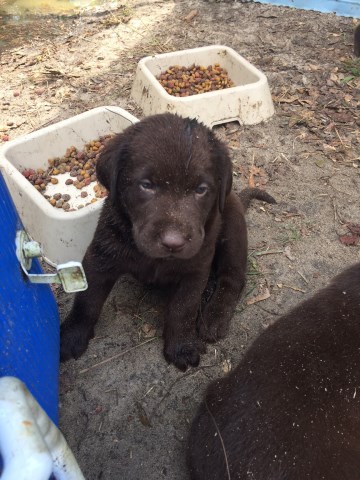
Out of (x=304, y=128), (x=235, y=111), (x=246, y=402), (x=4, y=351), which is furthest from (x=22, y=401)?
(x=304, y=128)

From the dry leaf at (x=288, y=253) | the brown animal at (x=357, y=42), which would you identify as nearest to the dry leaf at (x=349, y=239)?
the dry leaf at (x=288, y=253)

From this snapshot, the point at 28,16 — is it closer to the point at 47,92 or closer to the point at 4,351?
the point at 47,92

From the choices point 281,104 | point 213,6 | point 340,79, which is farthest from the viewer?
point 213,6

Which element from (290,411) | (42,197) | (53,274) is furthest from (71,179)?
(290,411)

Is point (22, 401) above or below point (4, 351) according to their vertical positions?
above

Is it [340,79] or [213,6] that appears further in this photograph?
[213,6]

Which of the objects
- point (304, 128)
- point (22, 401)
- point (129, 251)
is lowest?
point (304, 128)
